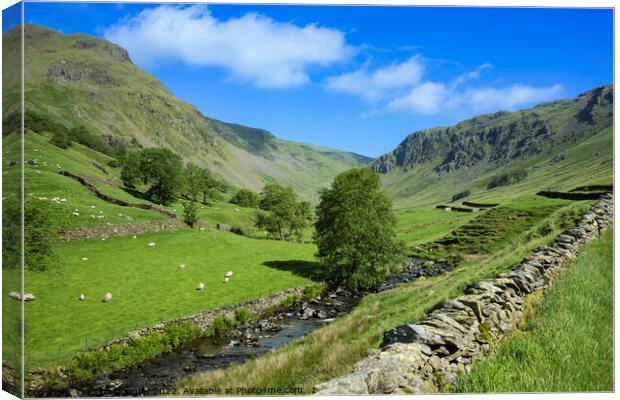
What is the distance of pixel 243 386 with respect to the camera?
11.2 m

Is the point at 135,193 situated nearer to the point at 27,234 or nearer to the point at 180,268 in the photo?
the point at 180,268

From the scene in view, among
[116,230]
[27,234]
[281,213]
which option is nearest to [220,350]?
[27,234]

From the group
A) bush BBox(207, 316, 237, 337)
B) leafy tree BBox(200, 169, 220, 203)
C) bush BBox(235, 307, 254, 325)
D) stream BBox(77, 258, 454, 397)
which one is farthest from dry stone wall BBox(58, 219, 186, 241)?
leafy tree BBox(200, 169, 220, 203)

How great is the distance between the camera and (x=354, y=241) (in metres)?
36.9

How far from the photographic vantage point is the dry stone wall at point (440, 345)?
8047 mm

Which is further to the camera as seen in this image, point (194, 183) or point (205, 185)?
point (205, 185)

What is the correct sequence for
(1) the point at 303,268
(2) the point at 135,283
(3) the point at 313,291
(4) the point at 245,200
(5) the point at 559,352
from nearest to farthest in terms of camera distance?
(5) the point at 559,352 → (2) the point at 135,283 → (3) the point at 313,291 → (1) the point at 303,268 → (4) the point at 245,200

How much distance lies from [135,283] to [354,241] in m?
18.9

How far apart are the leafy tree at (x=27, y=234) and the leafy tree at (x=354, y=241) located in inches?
965

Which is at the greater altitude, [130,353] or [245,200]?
[245,200]

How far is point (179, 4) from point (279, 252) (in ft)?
114

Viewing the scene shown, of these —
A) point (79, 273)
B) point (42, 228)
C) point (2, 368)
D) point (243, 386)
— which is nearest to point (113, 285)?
point (79, 273)

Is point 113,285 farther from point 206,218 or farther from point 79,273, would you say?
point 206,218

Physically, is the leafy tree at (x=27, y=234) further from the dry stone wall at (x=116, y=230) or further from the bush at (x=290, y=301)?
the bush at (x=290, y=301)
